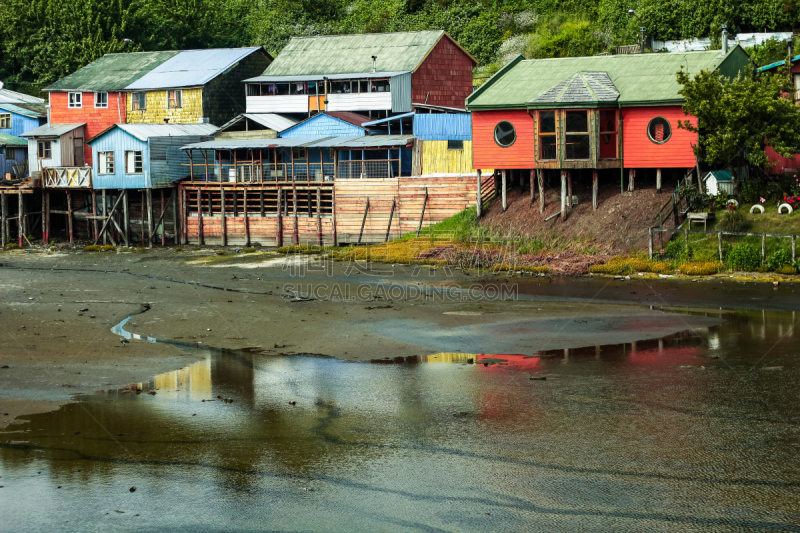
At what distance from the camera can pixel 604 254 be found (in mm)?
33812

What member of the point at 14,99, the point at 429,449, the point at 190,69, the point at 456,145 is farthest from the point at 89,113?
the point at 429,449

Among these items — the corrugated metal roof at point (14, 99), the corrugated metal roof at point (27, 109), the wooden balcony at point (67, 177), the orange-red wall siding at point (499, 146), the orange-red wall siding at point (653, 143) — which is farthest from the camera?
the corrugated metal roof at point (14, 99)

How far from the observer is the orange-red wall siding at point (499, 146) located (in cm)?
3841

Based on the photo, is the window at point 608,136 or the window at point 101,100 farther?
the window at point 101,100

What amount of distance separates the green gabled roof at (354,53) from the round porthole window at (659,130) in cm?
2078

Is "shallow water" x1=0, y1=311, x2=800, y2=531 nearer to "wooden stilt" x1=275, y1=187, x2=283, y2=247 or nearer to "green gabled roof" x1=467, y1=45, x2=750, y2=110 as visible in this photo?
"green gabled roof" x1=467, y1=45, x2=750, y2=110

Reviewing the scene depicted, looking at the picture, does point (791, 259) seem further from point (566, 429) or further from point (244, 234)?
point (244, 234)

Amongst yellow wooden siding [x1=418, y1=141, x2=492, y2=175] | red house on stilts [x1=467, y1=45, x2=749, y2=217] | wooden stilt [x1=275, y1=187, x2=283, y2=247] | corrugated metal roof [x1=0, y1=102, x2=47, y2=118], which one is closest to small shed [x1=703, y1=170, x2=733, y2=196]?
red house on stilts [x1=467, y1=45, x2=749, y2=217]

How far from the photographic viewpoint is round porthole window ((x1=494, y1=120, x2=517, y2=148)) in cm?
3881

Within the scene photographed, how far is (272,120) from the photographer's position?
53219mm

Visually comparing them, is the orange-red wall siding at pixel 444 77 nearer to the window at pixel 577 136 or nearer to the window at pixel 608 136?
the window at pixel 577 136

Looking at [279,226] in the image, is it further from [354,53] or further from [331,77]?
[354,53]

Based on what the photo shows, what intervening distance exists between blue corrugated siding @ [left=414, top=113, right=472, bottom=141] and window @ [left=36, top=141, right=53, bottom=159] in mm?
24097

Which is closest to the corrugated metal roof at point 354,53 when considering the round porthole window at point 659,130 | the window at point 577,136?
the window at point 577,136
